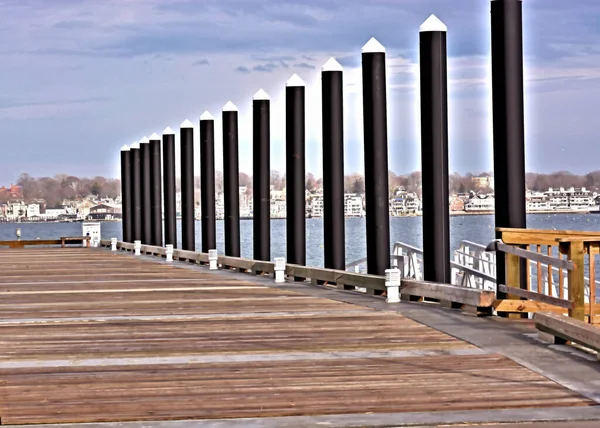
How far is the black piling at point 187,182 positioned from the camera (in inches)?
1624

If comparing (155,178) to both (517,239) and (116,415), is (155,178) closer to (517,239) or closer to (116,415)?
(517,239)

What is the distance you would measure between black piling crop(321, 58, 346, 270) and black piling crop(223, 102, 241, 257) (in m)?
9.68

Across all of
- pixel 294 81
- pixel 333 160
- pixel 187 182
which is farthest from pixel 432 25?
pixel 187 182

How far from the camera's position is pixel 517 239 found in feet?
44.1

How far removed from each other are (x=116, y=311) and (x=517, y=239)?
20.0 feet

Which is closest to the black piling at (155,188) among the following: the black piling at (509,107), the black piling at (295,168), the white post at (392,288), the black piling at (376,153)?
the black piling at (295,168)

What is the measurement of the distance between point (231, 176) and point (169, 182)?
14.5 m

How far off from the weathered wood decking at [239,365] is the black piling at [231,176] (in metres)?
16.4

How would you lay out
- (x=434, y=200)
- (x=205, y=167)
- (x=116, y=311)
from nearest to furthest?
1. (x=116, y=311)
2. (x=434, y=200)
3. (x=205, y=167)

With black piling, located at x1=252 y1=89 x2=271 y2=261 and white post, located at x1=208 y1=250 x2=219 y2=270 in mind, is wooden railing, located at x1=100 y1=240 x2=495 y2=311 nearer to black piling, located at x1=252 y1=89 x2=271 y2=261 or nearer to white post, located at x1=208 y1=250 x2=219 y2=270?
white post, located at x1=208 y1=250 x2=219 y2=270

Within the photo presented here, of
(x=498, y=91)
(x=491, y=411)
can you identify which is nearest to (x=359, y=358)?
(x=491, y=411)

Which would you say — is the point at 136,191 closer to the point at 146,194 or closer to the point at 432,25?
the point at 146,194

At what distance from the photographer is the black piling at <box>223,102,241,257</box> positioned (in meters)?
33.2

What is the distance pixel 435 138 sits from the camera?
692 inches
